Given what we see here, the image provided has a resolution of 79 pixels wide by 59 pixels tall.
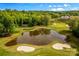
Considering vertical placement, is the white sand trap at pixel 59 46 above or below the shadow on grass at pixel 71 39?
below

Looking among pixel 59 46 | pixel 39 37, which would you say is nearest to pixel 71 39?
pixel 59 46

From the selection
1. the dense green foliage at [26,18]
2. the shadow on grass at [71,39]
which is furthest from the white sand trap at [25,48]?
the shadow on grass at [71,39]

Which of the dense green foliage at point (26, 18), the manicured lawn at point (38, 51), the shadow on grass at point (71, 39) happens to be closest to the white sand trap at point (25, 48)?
the manicured lawn at point (38, 51)

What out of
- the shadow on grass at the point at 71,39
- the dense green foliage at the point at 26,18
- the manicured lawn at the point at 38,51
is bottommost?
the manicured lawn at the point at 38,51

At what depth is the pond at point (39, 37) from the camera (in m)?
1.89

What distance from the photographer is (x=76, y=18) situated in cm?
192

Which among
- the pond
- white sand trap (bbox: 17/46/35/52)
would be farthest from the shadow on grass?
white sand trap (bbox: 17/46/35/52)

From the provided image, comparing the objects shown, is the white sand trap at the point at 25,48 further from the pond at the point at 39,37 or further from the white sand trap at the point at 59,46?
the white sand trap at the point at 59,46

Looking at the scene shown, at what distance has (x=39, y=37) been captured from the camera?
1.91 meters

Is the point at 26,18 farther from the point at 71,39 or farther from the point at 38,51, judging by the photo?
the point at 71,39

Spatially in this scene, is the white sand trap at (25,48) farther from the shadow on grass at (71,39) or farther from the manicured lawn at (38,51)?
the shadow on grass at (71,39)

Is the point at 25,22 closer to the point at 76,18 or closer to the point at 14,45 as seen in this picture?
the point at 14,45

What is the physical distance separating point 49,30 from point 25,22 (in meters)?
0.32

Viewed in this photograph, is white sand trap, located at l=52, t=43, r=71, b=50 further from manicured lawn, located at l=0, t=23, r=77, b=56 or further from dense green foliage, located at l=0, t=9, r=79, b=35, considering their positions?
dense green foliage, located at l=0, t=9, r=79, b=35
